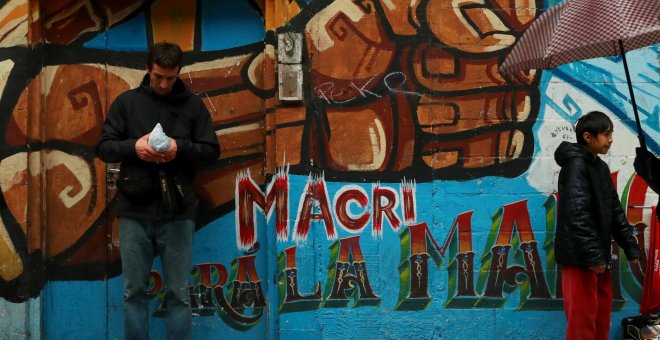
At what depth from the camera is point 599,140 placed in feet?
16.6

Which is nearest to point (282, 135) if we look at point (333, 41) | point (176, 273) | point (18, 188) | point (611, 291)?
point (333, 41)

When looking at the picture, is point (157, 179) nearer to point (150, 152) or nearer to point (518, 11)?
point (150, 152)

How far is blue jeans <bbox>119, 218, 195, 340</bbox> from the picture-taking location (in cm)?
495

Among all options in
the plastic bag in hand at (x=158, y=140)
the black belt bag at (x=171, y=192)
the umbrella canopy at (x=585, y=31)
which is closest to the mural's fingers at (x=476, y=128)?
the umbrella canopy at (x=585, y=31)

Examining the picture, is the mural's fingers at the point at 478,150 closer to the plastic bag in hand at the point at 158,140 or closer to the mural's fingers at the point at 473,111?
the mural's fingers at the point at 473,111

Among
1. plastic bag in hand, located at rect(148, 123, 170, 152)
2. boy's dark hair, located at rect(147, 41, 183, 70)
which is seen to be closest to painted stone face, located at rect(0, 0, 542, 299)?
boy's dark hair, located at rect(147, 41, 183, 70)

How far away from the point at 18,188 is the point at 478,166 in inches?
121

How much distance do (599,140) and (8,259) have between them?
3879 millimetres

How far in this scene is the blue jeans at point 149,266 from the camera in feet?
16.2

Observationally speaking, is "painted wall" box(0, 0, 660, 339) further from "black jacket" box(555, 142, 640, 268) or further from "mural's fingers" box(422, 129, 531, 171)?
"black jacket" box(555, 142, 640, 268)

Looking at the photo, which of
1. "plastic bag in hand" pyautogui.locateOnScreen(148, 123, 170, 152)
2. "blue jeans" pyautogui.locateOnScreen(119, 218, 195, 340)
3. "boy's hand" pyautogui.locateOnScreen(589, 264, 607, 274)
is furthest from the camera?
"blue jeans" pyautogui.locateOnScreen(119, 218, 195, 340)

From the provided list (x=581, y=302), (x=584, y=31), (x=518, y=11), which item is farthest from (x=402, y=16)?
(x=581, y=302)

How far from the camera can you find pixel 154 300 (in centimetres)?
566

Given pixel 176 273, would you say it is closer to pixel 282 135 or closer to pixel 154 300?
pixel 154 300
